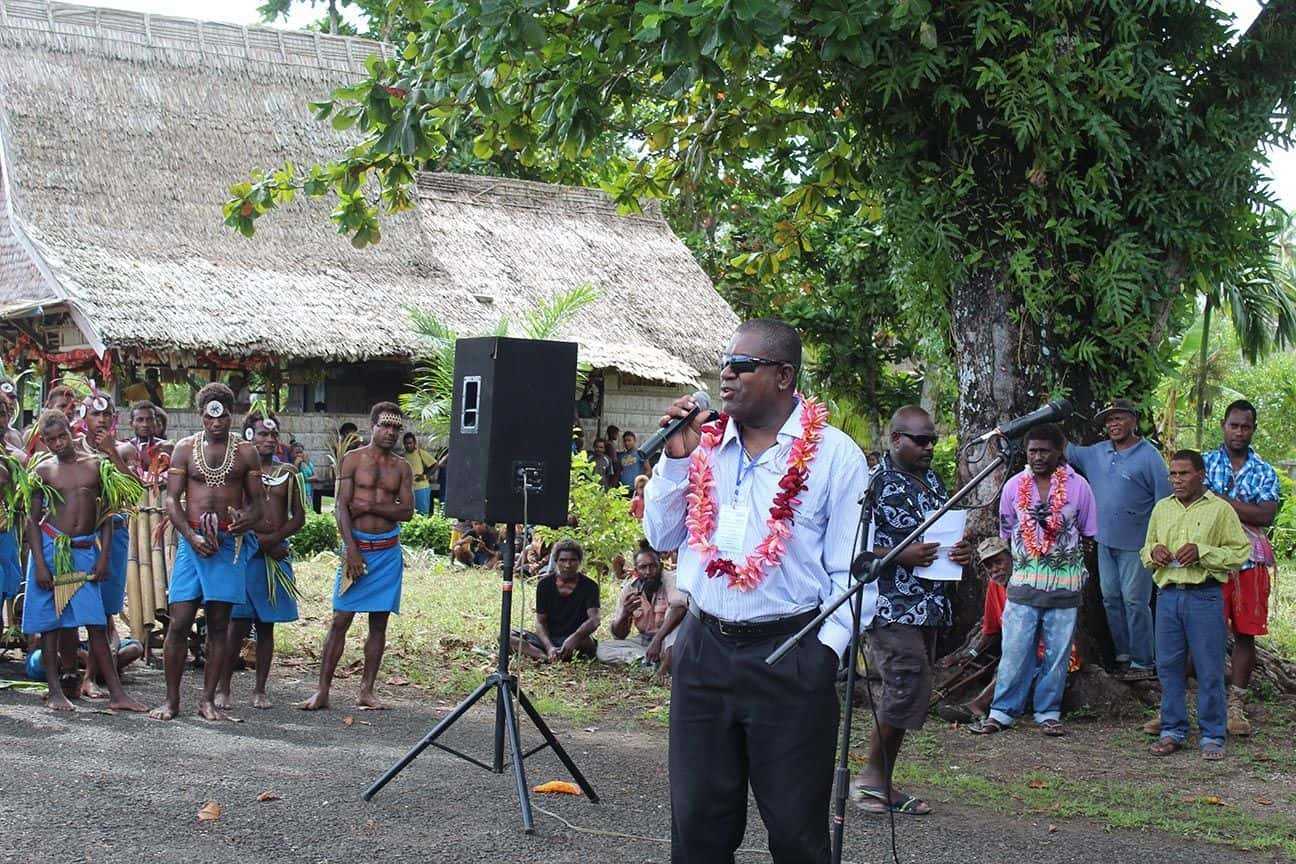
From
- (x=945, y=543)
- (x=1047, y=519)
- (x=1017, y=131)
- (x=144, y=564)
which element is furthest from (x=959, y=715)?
(x=144, y=564)

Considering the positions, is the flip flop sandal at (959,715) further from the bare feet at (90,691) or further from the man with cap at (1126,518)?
the bare feet at (90,691)

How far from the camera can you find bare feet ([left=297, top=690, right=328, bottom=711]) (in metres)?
8.87

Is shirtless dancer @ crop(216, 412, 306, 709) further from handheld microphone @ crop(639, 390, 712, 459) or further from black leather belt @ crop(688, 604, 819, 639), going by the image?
black leather belt @ crop(688, 604, 819, 639)

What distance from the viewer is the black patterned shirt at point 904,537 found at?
20.7 ft

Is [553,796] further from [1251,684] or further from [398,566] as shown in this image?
[1251,684]

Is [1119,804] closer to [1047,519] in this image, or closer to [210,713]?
[1047,519]

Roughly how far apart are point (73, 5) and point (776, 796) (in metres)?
21.4

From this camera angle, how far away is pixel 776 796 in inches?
160

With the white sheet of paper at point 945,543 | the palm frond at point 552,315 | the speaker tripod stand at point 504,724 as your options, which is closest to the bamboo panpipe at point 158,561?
the speaker tripod stand at point 504,724

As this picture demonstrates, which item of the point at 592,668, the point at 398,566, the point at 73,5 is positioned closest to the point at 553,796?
the point at 398,566

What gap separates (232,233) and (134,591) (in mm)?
11832

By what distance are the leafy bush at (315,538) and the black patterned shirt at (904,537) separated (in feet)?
38.4

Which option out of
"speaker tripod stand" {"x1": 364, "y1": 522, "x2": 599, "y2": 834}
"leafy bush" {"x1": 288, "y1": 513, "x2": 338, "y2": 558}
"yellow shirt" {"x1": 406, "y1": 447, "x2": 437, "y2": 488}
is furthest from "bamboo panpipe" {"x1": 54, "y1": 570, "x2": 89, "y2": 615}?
"yellow shirt" {"x1": 406, "y1": 447, "x2": 437, "y2": 488}

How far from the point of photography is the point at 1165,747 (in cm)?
806
